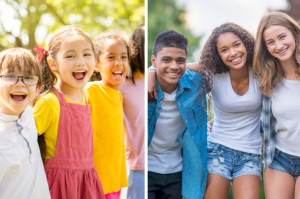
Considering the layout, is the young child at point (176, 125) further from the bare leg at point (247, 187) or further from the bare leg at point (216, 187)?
the bare leg at point (247, 187)

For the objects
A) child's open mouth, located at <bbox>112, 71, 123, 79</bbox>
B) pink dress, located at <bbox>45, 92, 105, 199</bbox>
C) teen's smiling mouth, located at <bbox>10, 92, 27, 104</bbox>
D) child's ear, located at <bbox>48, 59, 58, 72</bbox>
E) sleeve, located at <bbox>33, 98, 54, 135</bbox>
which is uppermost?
child's ear, located at <bbox>48, 59, 58, 72</bbox>

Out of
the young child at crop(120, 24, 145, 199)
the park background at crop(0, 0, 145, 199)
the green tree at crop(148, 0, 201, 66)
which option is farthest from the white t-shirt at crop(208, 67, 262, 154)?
the green tree at crop(148, 0, 201, 66)

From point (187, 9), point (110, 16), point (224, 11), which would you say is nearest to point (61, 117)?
point (224, 11)

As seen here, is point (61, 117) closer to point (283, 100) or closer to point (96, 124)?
point (96, 124)

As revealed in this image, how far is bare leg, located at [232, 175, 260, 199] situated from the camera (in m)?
2.19

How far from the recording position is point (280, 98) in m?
2.16

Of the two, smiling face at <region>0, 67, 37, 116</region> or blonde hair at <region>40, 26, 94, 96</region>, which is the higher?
blonde hair at <region>40, 26, 94, 96</region>

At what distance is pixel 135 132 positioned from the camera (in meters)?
2.50

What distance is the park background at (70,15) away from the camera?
5.72m

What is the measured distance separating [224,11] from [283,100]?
12.6 feet

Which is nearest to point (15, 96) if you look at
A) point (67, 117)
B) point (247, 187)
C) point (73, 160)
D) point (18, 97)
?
point (18, 97)

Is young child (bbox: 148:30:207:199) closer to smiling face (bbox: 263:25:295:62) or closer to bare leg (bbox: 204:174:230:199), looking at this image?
bare leg (bbox: 204:174:230:199)

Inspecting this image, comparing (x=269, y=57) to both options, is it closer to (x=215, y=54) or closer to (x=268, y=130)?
(x=215, y=54)

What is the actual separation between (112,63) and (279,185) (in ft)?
4.97
